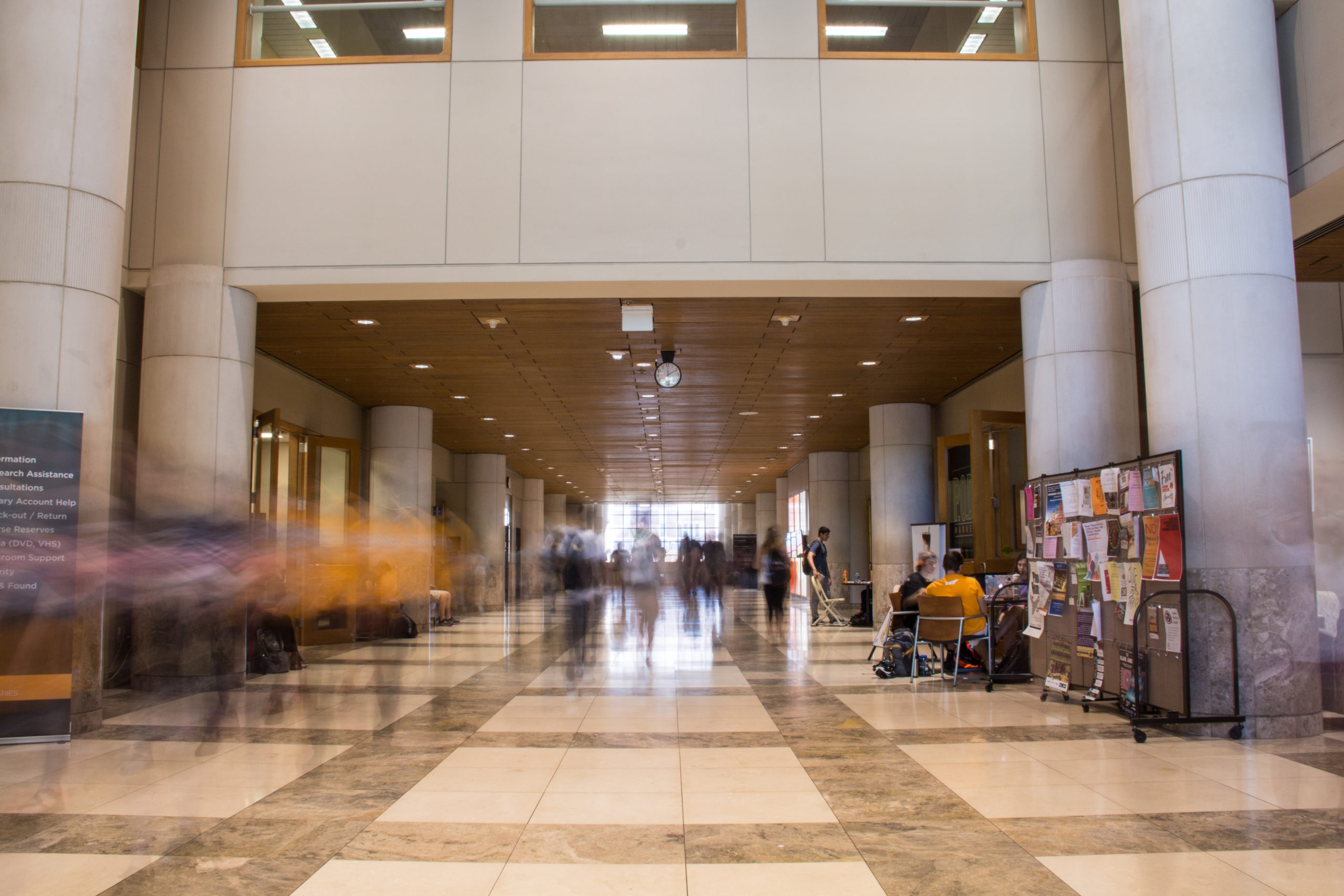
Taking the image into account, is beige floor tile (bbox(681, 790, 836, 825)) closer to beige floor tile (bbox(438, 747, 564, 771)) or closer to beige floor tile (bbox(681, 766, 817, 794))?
beige floor tile (bbox(681, 766, 817, 794))

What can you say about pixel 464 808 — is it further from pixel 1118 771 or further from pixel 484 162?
pixel 484 162

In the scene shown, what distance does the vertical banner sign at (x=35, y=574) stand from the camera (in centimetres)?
607

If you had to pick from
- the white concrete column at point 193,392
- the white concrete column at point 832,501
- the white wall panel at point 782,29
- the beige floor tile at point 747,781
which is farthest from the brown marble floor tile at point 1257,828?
the white concrete column at point 832,501

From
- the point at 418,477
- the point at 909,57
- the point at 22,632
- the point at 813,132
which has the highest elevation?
the point at 909,57

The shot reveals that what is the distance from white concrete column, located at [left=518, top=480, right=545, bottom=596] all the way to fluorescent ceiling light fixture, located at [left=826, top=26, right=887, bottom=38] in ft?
76.9

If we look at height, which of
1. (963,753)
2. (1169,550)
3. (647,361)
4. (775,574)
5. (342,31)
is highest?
(342,31)

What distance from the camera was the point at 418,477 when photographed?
53.3 feet

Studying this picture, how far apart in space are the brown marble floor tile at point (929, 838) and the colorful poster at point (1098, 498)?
3515mm

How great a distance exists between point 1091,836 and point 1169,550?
2852 millimetres

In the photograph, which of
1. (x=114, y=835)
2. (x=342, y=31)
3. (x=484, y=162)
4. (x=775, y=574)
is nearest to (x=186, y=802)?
(x=114, y=835)

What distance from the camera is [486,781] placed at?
196 inches

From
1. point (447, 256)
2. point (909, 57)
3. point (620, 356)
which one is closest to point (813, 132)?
point (909, 57)

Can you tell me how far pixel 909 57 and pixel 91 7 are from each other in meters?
6.85

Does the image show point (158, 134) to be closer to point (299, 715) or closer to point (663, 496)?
point (299, 715)
